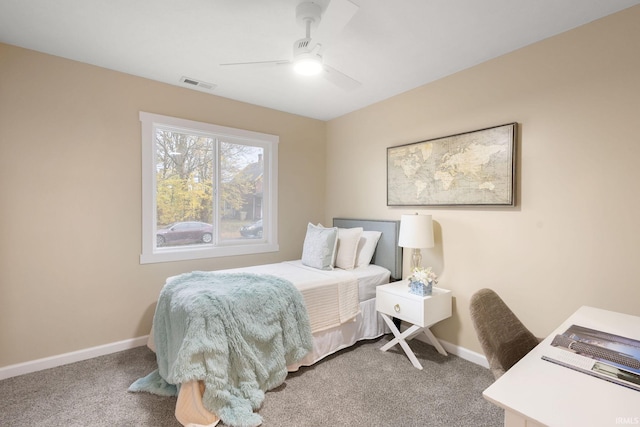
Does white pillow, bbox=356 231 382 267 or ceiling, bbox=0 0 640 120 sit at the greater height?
ceiling, bbox=0 0 640 120

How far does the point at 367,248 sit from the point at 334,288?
77cm

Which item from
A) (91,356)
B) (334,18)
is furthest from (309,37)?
(91,356)

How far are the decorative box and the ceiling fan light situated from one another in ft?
6.04

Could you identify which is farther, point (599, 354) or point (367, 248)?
point (367, 248)

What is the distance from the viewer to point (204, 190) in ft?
10.6

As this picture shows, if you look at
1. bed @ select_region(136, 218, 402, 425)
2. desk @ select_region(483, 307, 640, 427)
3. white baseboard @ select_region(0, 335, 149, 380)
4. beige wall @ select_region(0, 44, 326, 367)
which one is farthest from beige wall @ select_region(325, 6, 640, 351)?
white baseboard @ select_region(0, 335, 149, 380)

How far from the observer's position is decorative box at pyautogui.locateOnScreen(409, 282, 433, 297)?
2.43m

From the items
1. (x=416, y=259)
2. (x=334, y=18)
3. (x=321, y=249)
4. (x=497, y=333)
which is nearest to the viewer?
(x=497, y=333)

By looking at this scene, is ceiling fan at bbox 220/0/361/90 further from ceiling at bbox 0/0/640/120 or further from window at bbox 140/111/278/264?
window at bbox 140/111/278/264

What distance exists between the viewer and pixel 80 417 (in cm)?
182

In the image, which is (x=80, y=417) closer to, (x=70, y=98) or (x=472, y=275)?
(x=70, y=98)

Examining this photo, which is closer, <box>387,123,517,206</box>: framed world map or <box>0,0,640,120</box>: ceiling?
<box>0,0,640,120</box>: ceiling

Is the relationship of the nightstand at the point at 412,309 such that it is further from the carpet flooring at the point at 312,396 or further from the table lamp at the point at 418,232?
the table lamp at the point at 418,232

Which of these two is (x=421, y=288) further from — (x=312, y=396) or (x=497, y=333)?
(x=312, y=396)
